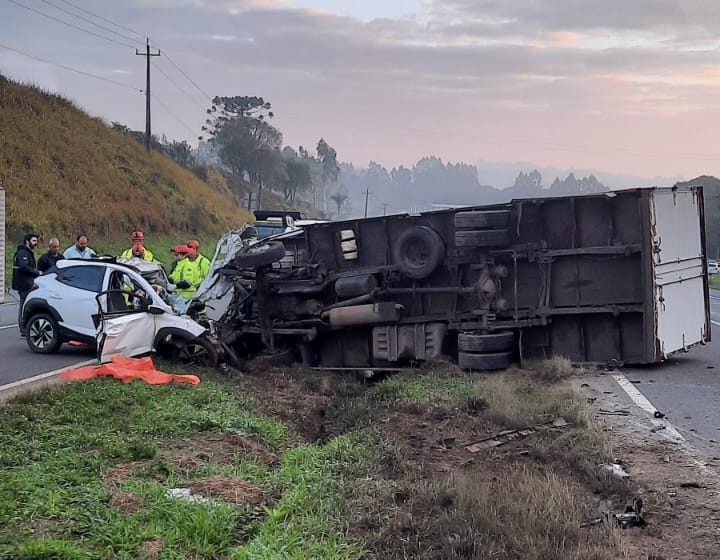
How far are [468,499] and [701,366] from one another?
24.9 feet

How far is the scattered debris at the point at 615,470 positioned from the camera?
580 centimetres

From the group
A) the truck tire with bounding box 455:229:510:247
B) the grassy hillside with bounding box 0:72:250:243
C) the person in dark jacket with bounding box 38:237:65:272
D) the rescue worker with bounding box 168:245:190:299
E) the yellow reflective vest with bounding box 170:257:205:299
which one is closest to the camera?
the truck tire with bounding box 455:229:510:247

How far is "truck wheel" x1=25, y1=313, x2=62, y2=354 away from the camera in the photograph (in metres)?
12.5

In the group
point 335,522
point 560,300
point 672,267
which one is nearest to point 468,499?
point 335,522

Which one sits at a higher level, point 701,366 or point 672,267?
point 672,267

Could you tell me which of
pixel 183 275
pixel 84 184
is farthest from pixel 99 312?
pixel 84 184

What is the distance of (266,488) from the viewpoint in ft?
18.2

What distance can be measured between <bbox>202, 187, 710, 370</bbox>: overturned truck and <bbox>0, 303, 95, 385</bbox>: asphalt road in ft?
7.82

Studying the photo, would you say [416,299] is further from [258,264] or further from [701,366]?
[701,366]

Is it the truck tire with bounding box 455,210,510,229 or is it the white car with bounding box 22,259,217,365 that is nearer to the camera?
the white car with bounding box 22,259,217,365

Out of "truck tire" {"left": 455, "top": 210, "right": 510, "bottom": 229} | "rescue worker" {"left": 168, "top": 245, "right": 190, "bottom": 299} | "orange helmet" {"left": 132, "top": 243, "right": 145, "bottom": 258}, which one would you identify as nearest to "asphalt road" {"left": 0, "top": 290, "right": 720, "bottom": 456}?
"rescue worker" {"left": 168, "top": 245, "right": 190, "bottom": 299}

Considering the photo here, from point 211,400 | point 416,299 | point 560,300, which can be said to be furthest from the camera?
point 416,299

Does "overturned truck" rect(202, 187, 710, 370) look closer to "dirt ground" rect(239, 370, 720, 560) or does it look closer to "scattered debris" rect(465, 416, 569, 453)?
"dirt ground" rect(239, 370, 720, 560)

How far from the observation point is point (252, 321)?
40.5 ft
